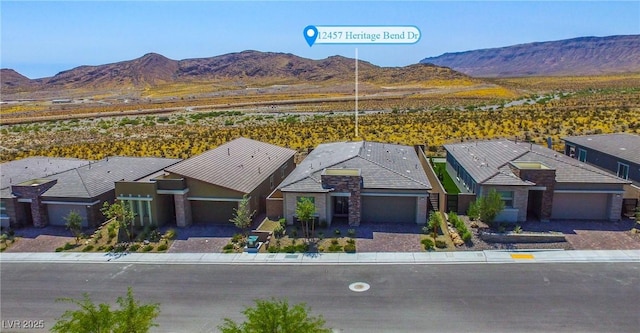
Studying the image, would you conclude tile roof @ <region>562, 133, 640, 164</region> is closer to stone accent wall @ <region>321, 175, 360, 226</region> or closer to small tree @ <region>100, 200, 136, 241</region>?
stone accent wall @ <region>321, 175, 360, 226</region>

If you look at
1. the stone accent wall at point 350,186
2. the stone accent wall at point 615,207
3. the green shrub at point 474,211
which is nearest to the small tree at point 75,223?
the stone accent wall at point 350,186

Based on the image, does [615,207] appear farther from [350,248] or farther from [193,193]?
[193,193]

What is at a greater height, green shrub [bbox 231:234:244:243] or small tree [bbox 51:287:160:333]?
small tree [bbox 51:287:160:333]

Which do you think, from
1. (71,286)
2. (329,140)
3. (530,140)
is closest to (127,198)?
(71,286)

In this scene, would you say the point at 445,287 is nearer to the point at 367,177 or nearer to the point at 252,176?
the point at 367,177

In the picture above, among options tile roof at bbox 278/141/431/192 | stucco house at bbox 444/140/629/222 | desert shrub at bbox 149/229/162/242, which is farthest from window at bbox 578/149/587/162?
desert shrub at bbox 149/229/162/242

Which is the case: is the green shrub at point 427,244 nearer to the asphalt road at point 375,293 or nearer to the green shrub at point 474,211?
the asphalt road at point 375,293

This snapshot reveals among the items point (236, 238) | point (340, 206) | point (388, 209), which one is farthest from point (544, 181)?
point (236, 238)
